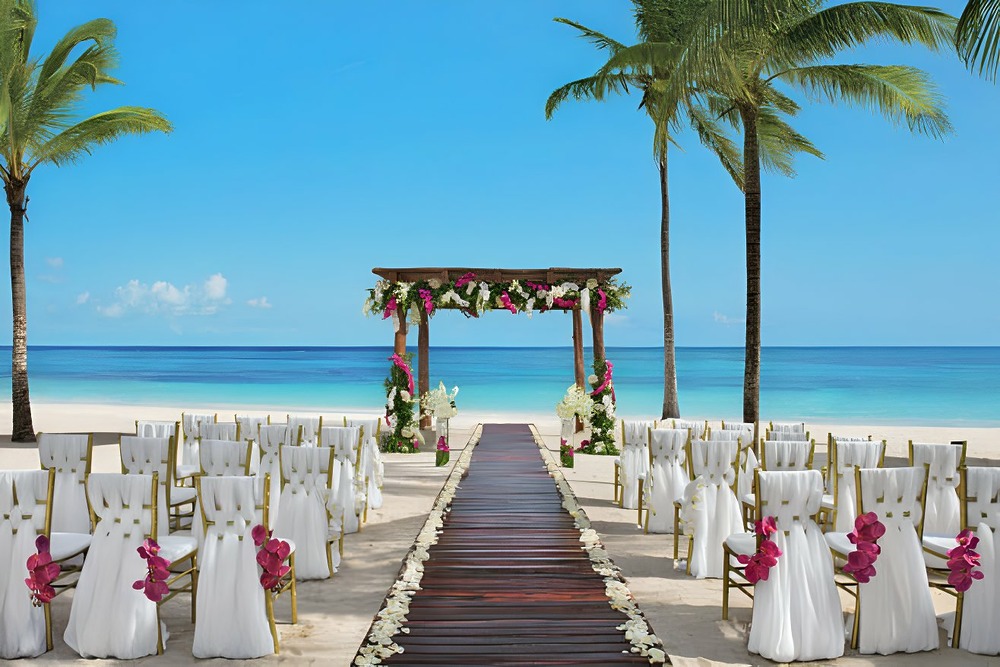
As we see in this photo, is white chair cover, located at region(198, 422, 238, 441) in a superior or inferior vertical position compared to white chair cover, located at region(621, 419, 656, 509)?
superior

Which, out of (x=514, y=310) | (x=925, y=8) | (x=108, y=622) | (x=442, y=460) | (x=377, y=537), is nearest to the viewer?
(x=108, y=622)

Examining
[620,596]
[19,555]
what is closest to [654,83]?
[620,596]

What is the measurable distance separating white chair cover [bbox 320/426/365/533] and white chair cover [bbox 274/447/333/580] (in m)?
1.06

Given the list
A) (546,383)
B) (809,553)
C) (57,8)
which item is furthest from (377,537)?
(57,8)

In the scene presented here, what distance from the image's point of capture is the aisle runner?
4.11m

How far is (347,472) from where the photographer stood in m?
7.27

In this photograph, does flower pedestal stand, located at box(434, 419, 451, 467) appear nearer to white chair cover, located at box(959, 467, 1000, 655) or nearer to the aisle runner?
the aisle runner

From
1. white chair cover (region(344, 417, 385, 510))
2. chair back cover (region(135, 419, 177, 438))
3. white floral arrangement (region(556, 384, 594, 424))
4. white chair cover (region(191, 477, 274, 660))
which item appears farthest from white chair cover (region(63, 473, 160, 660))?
white floral arrangement (region(556, 384, 594, 424))

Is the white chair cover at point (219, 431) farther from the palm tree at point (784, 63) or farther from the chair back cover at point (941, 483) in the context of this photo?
the chair back cover at point (941, 483)

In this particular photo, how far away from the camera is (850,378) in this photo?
1907 inches

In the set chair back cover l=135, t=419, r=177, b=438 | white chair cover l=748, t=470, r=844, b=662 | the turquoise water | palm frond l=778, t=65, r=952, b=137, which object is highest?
palm frond l=778, t=65, r=952, b=137

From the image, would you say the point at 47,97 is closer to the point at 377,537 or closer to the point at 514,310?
the point at 514,310

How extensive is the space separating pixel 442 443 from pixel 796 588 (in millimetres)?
7936

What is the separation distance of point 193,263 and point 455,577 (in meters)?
64.6
